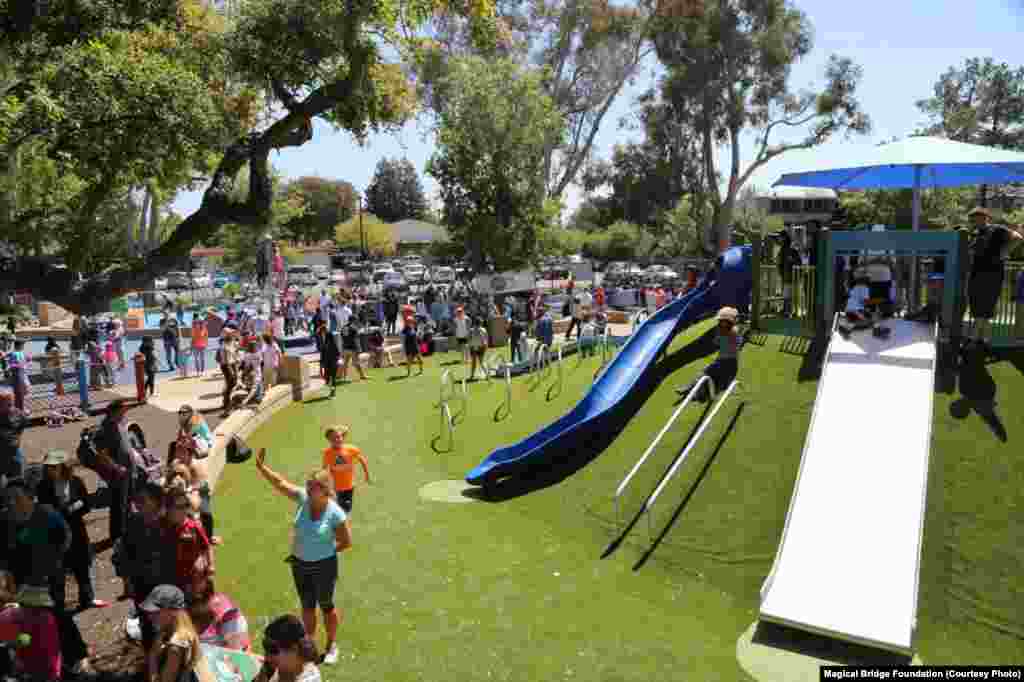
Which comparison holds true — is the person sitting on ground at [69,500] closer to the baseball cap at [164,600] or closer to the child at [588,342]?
the baseball cap at [164,600]

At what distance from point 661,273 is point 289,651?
4979cm

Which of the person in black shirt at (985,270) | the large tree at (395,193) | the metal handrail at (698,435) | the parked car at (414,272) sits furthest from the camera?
the large tree at (395,193)

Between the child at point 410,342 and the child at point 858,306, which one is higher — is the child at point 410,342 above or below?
below

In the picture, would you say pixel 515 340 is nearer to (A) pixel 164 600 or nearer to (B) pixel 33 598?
(B) pixel 33 598

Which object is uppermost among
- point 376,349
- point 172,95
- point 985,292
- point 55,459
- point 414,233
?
point 172,95

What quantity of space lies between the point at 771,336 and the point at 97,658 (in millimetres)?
10322

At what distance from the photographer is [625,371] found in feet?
42.7

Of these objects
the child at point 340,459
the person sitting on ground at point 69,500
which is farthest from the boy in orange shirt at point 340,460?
the person sitting on ground at point 69,500

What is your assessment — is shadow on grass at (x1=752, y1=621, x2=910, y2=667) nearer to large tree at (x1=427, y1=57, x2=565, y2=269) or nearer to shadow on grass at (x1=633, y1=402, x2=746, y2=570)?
shadow on grass at (x1=633, y1=402, x2=746, y2=570)

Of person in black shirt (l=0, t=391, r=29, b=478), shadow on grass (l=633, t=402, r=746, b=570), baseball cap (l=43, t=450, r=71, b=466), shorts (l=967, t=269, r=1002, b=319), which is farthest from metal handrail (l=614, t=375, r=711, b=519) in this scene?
person in black shirt (l=0, t=391, r=29, b=478)

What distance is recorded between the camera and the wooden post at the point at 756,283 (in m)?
12.4

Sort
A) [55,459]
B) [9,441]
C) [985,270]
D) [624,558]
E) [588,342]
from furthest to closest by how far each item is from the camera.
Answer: [588,342] < [985,270] < [9,441] < [624,558] < [55,459]

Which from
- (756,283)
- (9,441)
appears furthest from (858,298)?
(9,441)

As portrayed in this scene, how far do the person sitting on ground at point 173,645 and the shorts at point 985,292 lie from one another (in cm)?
1010
